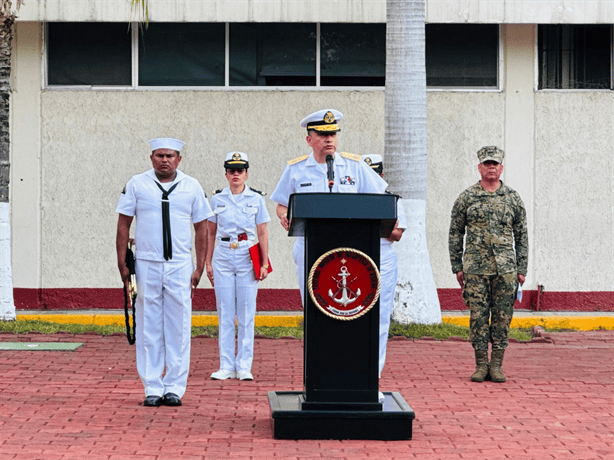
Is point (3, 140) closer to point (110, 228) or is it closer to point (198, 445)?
point (110, 228)

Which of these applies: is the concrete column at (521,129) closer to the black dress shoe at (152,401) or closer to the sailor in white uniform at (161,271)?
the sailor in white uniform at (161,271)

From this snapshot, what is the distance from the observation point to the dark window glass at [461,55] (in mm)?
14891

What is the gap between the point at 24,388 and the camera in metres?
8.49

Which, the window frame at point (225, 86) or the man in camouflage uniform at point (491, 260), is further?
the window frame at point (225, 86)

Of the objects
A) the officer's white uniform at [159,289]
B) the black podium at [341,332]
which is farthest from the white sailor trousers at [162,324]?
the black podium at [341,332]

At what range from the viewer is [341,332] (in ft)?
21.5

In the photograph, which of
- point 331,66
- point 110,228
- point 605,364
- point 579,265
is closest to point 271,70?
point 331,66

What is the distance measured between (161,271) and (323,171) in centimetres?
149

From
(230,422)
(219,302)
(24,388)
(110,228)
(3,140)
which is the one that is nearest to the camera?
(230,422)

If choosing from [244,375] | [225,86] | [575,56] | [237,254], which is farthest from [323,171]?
[575,56]

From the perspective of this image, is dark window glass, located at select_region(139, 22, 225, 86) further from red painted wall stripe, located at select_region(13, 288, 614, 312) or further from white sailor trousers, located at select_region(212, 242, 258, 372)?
white sailor trousers, located at select_region(212, 242, 258, 372)

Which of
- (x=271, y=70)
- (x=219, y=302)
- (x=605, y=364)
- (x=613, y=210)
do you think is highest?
(x=271, y=70)

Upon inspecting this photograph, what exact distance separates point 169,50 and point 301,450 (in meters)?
9.66

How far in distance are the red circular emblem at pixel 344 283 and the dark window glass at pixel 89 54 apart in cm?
904
